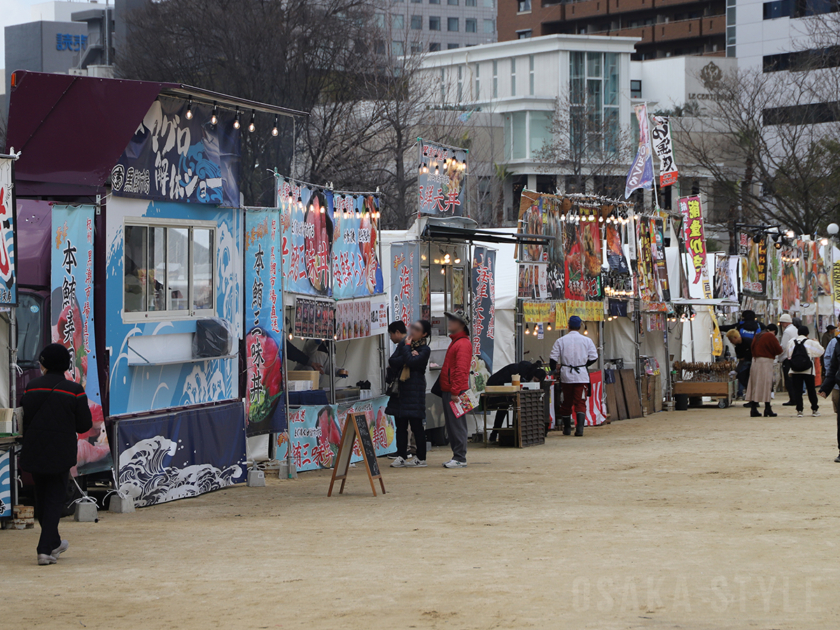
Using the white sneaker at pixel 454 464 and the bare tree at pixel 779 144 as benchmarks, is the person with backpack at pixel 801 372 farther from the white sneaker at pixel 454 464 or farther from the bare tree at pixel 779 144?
the bare tree at pixel 779 144

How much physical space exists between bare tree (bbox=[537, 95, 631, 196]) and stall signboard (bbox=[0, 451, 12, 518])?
3965 centimetres

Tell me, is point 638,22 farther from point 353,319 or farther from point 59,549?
point 59,549

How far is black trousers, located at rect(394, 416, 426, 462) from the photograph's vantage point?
1452 centimetres

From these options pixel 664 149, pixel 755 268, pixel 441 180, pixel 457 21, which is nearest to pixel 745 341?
pixel 664 149

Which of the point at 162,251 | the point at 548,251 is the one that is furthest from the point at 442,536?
the point at 548,251

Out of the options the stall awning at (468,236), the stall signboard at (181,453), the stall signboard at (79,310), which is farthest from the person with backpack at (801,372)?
the stall signboard at (79,310)

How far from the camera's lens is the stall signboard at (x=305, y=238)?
13523 millimetres

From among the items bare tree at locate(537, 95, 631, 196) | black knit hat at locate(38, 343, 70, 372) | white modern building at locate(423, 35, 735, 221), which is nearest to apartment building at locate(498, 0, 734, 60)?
white modern building at locate(423, 35, 735, 221)

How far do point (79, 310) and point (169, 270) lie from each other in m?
1.55

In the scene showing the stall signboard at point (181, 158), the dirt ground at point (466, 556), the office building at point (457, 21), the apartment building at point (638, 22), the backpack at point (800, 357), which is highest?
the office building at point (457, 21)

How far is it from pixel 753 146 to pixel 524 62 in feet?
62.0

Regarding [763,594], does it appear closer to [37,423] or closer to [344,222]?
[37,423]

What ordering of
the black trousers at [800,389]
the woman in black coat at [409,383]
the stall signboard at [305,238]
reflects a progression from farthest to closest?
the black trousers at [800,389] < the woman in black coat at [409,383] < the stall signboard at [305,238]

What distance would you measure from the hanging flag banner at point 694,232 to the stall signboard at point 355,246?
1324cm
